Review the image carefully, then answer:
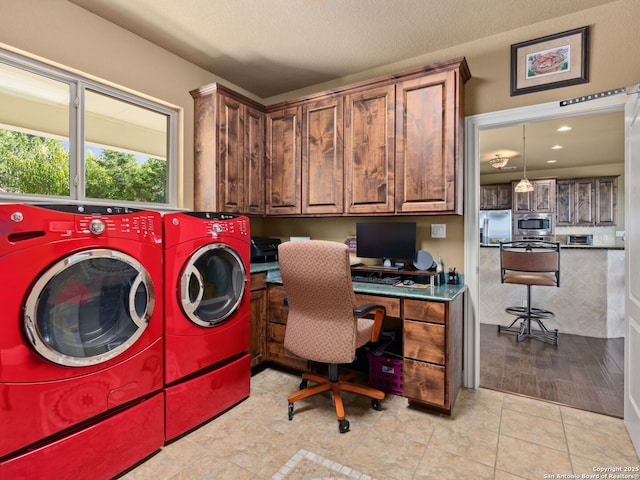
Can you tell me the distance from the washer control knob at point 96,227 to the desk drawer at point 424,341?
1.81m

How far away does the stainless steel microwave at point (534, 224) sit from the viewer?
22.0 feet

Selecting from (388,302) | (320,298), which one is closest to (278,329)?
(320,298)

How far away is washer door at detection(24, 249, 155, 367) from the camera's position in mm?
1412

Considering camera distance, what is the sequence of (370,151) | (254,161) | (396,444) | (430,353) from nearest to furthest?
(396,444)
(430,353)
(370,151)
(254,161)

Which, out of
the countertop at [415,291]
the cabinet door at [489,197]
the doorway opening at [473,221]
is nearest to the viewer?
the countertop at [415,291]

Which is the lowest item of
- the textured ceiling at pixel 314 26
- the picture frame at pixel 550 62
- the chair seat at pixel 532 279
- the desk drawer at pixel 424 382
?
the desk drawer at pixel 424 382

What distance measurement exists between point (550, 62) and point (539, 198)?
5331 millimetres

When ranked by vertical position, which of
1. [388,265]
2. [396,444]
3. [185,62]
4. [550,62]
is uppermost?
[185,62]

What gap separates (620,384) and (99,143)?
4.30 meters

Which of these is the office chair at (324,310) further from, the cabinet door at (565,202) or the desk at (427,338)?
the cabinet door at (565,202)

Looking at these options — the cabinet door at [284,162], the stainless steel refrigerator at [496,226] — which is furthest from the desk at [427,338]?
the stainless steel refrigerator at [496,226]

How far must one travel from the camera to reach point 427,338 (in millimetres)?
2117

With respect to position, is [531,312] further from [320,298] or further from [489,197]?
[489,197]

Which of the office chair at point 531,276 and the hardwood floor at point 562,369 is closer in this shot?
the hardwood floor at point 562,369
